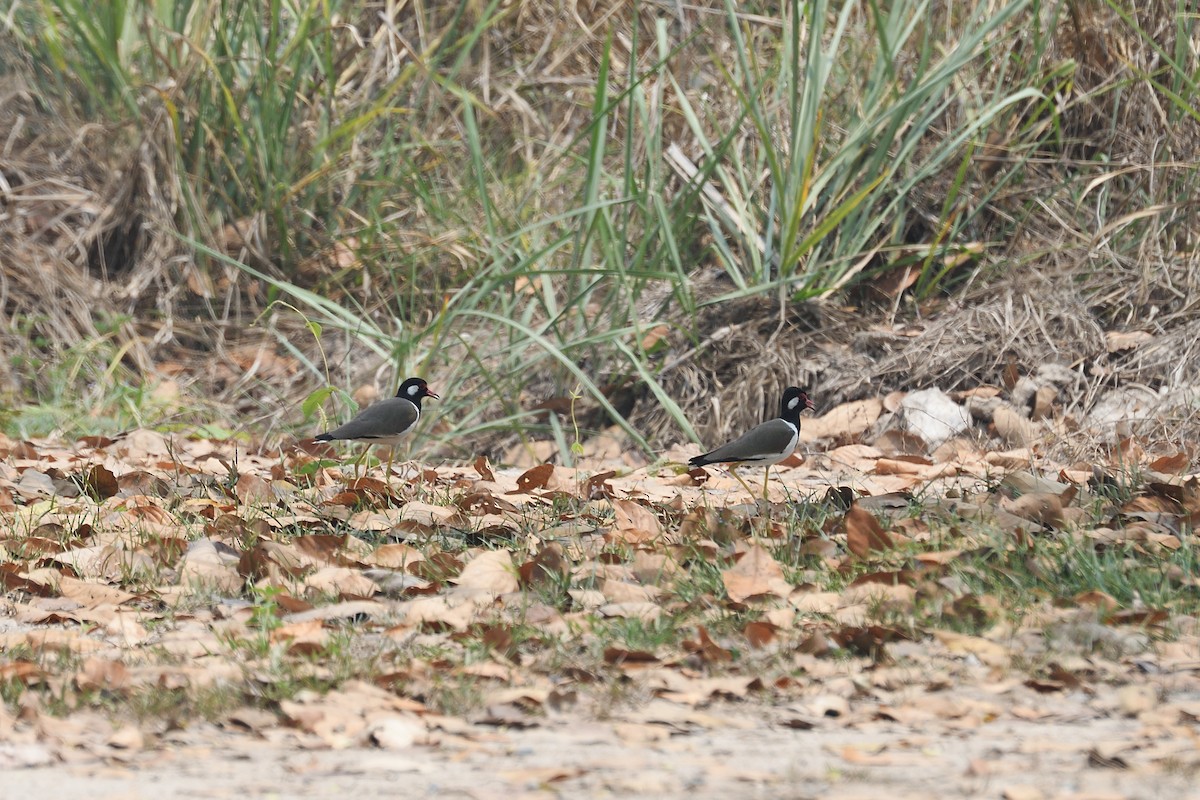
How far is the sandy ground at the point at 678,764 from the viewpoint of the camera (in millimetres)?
2203

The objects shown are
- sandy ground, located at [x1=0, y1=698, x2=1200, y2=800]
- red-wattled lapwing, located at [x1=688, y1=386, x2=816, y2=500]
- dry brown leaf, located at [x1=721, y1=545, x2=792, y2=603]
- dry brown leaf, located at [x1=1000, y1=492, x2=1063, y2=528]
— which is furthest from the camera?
red-wattled lapwing, located at [x1=688, y1=386, x2=816, y2=500]

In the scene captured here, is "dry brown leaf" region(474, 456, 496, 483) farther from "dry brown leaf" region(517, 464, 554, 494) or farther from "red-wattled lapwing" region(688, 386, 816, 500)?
"red-wattled lapwing" region(688, 386, 816, 500)

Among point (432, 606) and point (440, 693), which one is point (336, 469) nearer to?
point (432, 606)

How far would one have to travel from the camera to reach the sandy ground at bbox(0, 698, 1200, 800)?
220 cm

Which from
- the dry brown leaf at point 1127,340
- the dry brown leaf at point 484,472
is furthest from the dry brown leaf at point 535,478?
the dry brown leaf at point 1127,340

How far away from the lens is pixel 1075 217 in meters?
6.58

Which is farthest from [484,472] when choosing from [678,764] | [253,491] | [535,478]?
[678,764]

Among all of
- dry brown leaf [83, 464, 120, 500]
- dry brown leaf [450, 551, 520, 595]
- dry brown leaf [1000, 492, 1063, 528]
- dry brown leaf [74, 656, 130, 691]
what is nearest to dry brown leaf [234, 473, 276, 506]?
dry brown leaf [83, 464, 120, 500]

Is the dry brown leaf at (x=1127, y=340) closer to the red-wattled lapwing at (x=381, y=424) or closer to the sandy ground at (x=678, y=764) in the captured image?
the red-wattled lapwing at (x=381, y=424)

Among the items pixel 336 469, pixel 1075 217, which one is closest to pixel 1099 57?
pixel 1075 217

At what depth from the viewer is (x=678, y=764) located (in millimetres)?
2330

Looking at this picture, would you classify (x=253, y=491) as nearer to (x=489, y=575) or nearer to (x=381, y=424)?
(x=381, y=424)

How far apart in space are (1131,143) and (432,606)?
4.94 meters

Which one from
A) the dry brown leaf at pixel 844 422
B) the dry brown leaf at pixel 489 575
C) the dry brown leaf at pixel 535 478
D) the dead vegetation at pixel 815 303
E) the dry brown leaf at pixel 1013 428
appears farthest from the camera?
the dead vegetation at pixel 815 303
